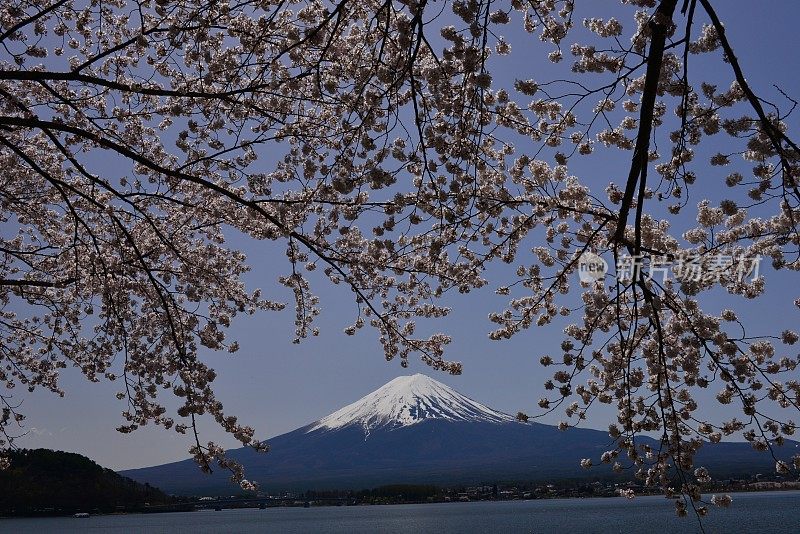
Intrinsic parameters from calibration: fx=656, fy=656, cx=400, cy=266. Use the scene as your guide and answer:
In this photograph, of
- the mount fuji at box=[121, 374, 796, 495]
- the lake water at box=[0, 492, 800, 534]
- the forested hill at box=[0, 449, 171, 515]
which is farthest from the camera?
the mount fuji at box=[121, 374, 796, 495]

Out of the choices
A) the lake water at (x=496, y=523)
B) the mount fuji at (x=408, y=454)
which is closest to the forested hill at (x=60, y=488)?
the lake water at (x=496, y=523)

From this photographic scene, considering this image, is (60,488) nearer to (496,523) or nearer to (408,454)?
(496,523)

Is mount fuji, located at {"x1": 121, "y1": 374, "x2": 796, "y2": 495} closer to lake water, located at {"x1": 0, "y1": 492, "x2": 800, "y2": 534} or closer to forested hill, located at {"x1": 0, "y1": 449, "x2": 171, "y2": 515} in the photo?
lake water, located at {"x1": 0, "y1": 492, "x2": 800, "y2": 534}

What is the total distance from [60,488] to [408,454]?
122m

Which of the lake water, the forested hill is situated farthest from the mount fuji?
the forested hill

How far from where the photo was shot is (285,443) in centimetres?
17875

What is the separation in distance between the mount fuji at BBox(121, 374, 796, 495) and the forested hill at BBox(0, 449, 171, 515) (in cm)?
6262

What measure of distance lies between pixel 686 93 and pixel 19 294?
259 inches

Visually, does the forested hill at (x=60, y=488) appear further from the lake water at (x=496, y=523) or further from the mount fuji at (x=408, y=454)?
the mount fuji at (x=408, y=454)

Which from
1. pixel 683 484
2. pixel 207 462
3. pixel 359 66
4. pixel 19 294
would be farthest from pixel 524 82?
pixel 19 294

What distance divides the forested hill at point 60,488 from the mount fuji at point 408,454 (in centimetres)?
6262

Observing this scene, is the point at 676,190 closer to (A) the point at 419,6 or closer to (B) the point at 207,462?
(A) the point at 419,6

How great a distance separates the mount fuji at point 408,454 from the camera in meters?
140

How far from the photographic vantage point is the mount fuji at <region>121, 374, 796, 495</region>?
140250mm
